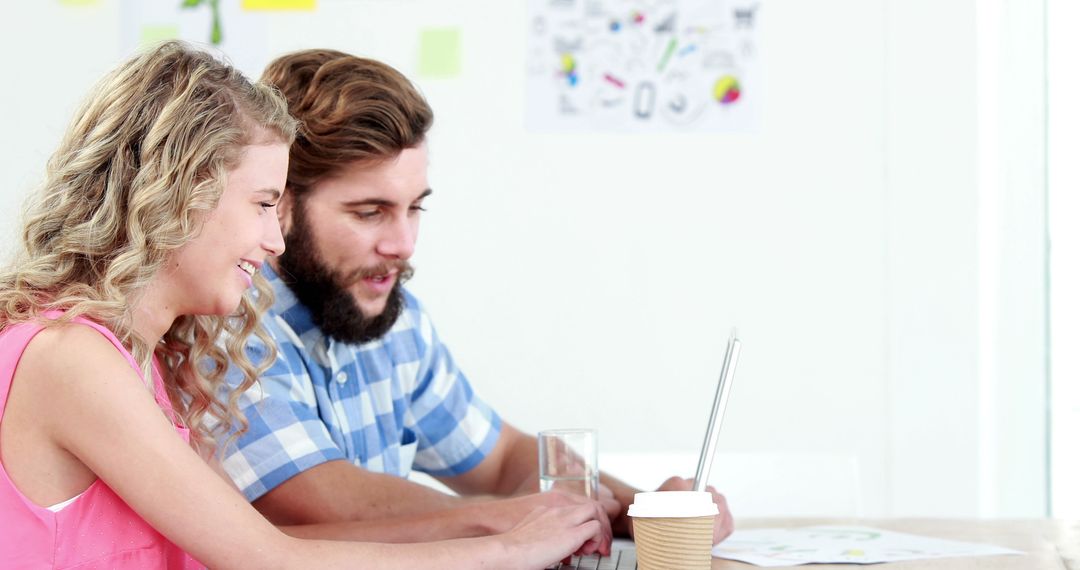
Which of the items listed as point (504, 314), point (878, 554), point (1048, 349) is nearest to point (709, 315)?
point (504, 314)

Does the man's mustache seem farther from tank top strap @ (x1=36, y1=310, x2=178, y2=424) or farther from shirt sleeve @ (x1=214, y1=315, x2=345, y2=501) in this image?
tank top strap @ (x1=36, y1=310, x2=178, y2=424)

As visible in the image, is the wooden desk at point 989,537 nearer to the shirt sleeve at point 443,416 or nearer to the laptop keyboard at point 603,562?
the laptop keyboard at point 603,562

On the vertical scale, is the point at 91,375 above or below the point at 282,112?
below

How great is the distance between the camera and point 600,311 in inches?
104

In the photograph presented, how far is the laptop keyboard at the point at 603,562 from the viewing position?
3.94 feet

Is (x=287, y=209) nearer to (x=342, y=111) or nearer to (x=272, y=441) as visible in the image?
(x=342, y=111)

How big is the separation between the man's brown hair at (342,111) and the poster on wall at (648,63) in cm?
102

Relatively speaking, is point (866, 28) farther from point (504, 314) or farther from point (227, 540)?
point (227, 540)

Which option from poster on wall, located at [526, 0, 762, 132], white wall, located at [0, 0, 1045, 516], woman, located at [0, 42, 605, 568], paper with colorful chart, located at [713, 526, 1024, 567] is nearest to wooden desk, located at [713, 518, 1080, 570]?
paper with colorful chart, located at [713, 526, 1024, 567]

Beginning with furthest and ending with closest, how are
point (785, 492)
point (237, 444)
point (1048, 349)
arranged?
point (1048, 349)
point (785, 492)
point (237, 444)

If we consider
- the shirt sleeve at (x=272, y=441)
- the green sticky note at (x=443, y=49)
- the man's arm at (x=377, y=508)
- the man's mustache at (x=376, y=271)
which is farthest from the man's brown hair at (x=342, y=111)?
the green sticky note at (x=443, y=49)

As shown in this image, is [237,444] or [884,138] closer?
[237,444]

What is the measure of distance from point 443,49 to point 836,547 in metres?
1.66

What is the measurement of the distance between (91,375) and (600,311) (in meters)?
1.73
